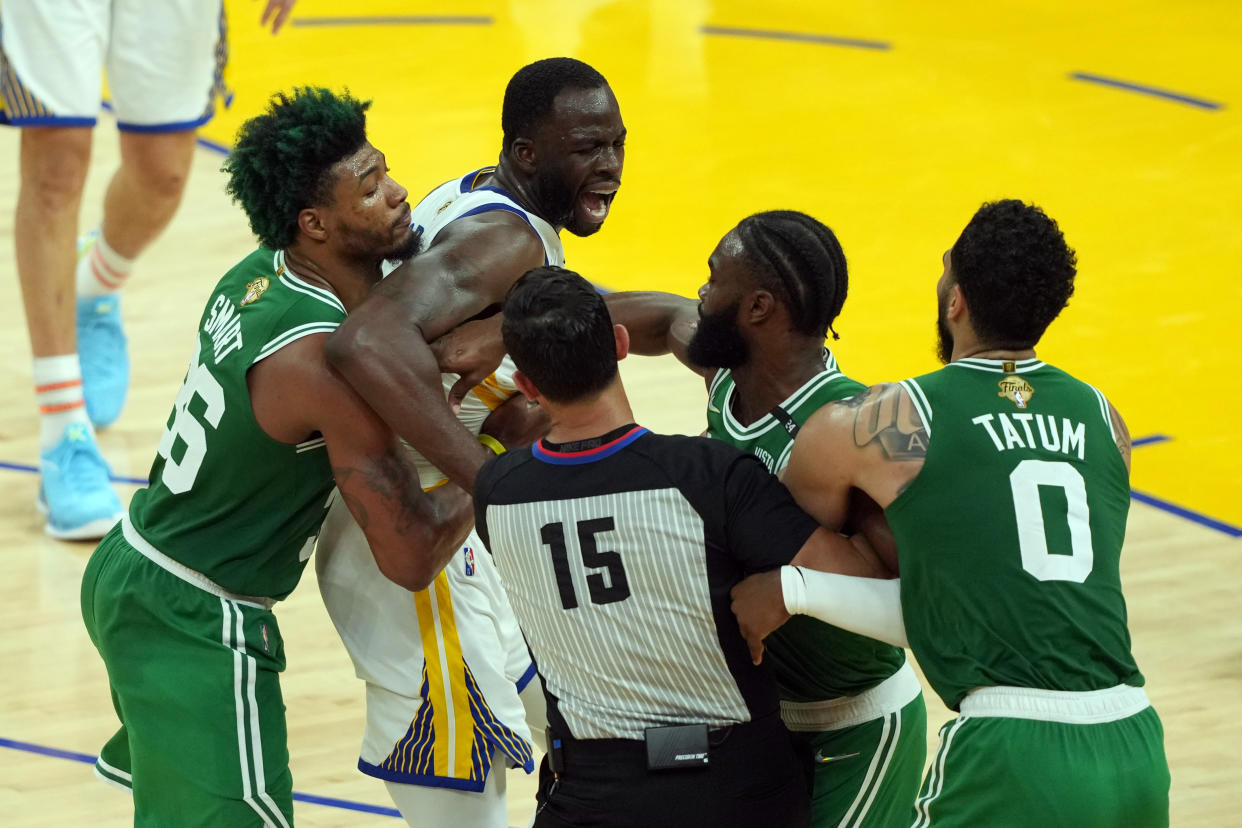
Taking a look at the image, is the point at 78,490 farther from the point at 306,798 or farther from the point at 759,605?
the point at 759,605

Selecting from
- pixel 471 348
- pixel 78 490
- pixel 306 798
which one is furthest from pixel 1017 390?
pixel 78 490

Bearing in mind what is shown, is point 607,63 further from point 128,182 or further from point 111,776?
point 111,776

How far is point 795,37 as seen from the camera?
11602 mm

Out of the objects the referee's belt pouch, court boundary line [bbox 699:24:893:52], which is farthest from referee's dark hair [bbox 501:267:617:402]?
court boundary line [bbox 699:24:893:52]

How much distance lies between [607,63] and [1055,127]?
2772 millimetres

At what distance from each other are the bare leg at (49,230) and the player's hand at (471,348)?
112 inches

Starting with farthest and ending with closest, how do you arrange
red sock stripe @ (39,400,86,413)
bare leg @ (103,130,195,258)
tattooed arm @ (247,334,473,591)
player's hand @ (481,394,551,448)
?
bare leg @ (103,130,195,258) < red sock stripe @ (39,400,86,413) < player's hand @ (481,394,551,448) < tattooed arm @ (247,334,473,591)

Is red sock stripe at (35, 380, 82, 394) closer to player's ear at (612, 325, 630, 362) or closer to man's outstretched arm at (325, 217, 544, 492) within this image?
man's outstretched arm at (325, 217, 544, 492)

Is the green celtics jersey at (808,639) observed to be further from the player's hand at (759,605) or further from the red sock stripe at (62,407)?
the red sock stripe at (62,407)

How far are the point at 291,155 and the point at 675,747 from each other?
130cm

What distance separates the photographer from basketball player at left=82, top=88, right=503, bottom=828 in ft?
10.7

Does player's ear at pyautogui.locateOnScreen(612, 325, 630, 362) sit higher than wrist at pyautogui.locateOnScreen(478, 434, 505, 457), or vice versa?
player's ear at pyautogui.locateOnScreen(612, 325, 630, 362)

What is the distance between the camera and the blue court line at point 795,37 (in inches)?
446

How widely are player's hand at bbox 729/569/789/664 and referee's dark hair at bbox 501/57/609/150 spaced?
3.98ft
